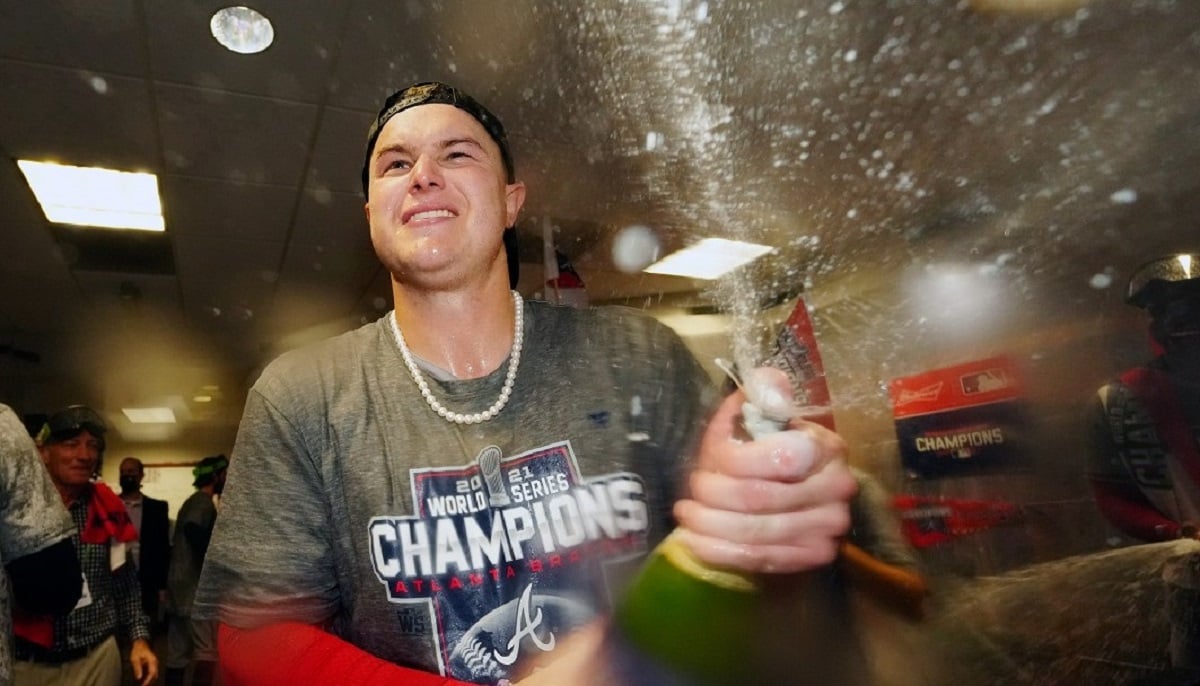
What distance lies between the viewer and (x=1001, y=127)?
1.51 feet

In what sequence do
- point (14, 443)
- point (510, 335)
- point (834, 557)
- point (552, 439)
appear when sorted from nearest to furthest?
1. point (834, 557)
2. point (552, 439)
3. point (510, 335)
4. point (14, 443)

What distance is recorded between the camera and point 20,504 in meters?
1.00

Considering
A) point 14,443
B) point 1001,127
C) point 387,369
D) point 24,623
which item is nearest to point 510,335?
point 387,369

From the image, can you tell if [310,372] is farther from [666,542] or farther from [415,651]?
[666,542]

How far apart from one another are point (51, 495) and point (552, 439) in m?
0.98

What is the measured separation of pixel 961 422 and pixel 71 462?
2286 millimetres

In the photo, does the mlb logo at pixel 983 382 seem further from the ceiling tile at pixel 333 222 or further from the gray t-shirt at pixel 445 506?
the ceiling tile at pixel 333 222

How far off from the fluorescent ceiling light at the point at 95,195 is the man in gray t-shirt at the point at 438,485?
2121mm

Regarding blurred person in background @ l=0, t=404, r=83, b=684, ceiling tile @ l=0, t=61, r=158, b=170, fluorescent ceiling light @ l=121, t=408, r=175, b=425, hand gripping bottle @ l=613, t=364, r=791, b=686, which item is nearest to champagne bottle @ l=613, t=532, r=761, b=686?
hand gripping bottle @ l=613, t=364, r=791, b=686

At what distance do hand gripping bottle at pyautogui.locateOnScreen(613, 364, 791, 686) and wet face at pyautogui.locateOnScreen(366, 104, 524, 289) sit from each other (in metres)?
0.40

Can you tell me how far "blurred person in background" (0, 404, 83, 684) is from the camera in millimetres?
981

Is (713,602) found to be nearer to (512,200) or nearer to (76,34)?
(512,200)

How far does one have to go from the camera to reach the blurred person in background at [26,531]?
0.98 m

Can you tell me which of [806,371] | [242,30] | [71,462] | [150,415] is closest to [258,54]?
[242,30]
